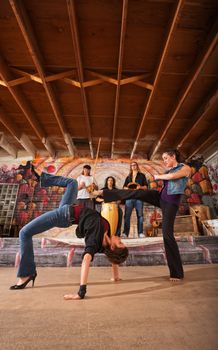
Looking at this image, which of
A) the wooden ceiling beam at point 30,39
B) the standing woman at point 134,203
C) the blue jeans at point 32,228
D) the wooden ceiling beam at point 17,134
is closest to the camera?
the blue jeans at point 32,228

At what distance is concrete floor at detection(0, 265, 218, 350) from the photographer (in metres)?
0.89

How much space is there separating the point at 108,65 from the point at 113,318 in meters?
3.90

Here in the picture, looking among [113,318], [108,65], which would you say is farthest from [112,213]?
[113,318]

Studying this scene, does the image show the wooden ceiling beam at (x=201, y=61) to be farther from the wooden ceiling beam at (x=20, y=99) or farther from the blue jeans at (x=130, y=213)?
the wooden ceiling beam at (x=20, y=99)

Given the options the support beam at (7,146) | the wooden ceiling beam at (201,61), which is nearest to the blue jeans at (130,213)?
the wooden ceiling beam at (201,61)

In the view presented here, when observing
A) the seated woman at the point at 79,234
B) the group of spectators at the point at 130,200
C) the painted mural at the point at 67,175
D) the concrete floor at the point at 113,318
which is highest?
the painted mural at the point at 67,175

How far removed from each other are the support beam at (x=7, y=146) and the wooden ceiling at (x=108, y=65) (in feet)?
0.36

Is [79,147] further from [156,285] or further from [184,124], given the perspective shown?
[156,285]

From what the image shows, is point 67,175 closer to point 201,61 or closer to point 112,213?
point 112,213

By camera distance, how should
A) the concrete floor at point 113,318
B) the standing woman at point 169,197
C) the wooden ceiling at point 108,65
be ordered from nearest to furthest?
the concrete floor at point 113,318
the standing woman at point 169,197
the wooden ceiling at point 108,65

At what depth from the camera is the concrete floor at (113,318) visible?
887 millimetres

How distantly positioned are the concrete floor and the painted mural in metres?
5.60

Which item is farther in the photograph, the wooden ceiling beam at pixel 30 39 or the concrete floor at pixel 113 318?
the wooden ceiling beam at pixel 30 39

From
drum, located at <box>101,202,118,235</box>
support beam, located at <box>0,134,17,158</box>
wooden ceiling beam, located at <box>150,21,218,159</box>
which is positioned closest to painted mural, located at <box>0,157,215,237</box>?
support beam, located at <box>0,134,17,158</box>
